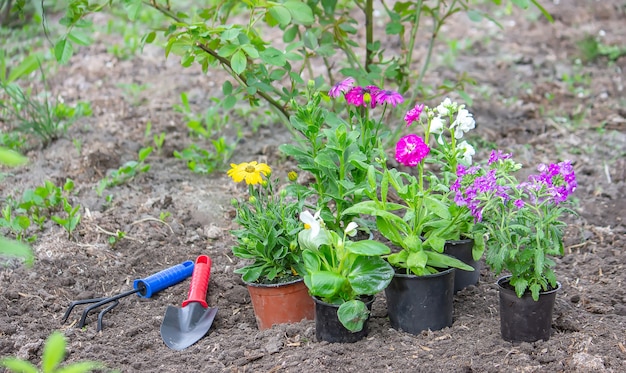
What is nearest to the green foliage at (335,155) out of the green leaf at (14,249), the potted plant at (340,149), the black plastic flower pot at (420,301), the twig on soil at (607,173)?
the potted plant at (340,149)

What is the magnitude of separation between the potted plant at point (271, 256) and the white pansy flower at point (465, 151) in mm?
544

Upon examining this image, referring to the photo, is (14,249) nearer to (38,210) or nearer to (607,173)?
(38,210)

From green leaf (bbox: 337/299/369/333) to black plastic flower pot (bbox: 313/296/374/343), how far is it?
0.20 ft

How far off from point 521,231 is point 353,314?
0.55m

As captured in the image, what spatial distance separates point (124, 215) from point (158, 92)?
70.0 inches

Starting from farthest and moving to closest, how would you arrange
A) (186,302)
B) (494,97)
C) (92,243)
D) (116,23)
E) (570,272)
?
(116,23)
(494,97)
(92,243)
(570,272)
(186,302)

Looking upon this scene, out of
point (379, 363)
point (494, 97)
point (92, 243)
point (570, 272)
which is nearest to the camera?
point (379, 363)

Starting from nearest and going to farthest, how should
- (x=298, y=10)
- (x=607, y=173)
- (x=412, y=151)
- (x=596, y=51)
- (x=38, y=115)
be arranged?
(x=412, y=151) < (x=298, y=10) < (x=607, y=173) < (x=38, y=115) < (x=596, y=51)

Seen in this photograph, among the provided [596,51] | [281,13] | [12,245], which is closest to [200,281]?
[281,13]

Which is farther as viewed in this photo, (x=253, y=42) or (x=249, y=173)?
(x=253, y=42)

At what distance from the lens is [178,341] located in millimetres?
2213

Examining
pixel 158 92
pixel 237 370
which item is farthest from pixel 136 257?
pixel 158 92

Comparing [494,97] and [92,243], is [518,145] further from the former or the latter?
[92,243]

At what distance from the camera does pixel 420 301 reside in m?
2.10
